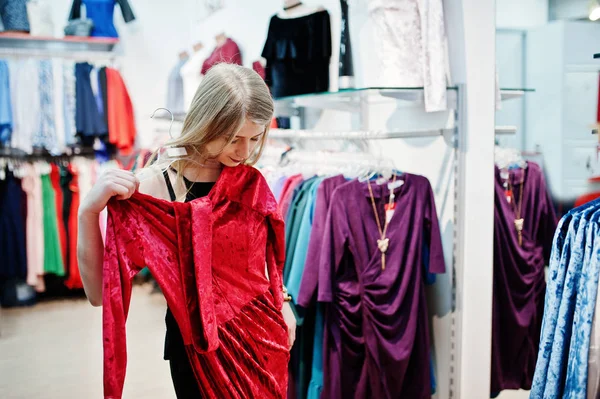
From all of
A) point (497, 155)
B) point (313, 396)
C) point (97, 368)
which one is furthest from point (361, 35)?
point (97, 368)

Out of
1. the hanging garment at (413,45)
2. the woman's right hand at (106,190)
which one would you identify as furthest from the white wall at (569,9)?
the woman's right hand at (106,190)

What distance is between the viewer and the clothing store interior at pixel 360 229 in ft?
4.21

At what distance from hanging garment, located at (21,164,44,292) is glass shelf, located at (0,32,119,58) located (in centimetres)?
121

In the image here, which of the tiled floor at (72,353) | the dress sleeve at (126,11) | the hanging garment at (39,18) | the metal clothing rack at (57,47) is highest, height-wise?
the dress sleeve at (126,11)

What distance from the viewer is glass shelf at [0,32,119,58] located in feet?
15.7

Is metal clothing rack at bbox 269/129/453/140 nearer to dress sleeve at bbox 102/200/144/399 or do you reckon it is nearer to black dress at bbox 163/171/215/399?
black dress at bbox 163/171/215/399

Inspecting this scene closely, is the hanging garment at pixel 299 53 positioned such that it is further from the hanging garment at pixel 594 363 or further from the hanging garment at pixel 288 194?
the hanging garment at pixel 594 363

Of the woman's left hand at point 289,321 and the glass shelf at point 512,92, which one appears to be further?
the glass shelf at point 512,92

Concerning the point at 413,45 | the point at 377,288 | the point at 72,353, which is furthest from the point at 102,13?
the point at 377,288

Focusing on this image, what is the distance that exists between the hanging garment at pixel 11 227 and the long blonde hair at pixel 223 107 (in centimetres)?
350

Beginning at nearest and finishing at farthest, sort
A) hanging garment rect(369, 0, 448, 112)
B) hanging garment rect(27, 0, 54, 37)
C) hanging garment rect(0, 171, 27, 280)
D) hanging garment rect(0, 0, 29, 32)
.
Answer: hanging garment rect(369, 0, 448, 112) → hanging garment rect(0, 171, 27, 280) → hanging garment rect(0, 0, 29, 32) → hanging garment rect(27, 0, 54, 37)

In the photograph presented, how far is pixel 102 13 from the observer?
503cm

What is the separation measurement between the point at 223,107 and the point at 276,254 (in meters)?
0.47

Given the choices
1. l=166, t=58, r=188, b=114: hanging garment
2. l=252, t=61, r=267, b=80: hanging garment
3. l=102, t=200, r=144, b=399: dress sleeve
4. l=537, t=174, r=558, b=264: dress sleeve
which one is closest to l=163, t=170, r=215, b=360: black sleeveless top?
l=102, t=200, r=144, b=399: dress sleeve
